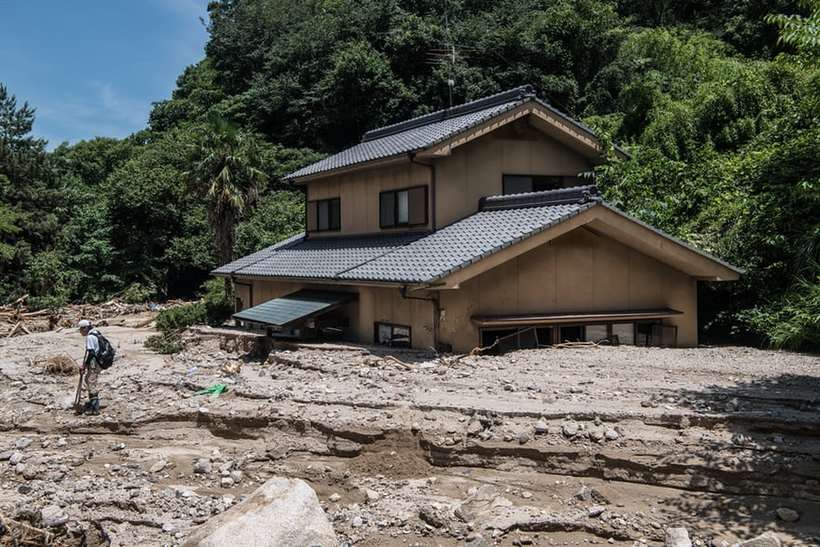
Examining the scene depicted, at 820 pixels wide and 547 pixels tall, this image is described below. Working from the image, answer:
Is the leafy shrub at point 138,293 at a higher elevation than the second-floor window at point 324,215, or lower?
lower

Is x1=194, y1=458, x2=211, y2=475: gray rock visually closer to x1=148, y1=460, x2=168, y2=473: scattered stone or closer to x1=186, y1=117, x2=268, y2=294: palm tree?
x1=148, y1=460, x2=168, y2=473: scattered stone

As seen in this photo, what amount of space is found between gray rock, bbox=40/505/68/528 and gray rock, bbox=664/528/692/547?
25.4 ft

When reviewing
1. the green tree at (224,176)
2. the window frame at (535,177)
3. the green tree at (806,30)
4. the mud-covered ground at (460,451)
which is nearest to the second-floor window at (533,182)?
the window frame at (535,177)

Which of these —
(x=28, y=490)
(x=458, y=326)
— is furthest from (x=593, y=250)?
(x=28, y=490)

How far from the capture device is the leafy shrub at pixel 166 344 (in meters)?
20.3

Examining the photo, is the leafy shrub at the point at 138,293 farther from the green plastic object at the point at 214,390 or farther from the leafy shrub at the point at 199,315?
the green plastic object at the point at 214,390

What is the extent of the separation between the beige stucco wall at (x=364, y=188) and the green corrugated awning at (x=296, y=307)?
110 inches

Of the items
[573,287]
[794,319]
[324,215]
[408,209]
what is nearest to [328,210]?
[324,215]

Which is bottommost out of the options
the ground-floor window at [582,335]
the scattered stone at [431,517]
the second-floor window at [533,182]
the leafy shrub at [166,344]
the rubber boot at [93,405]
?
the scattered stone at [431,517]

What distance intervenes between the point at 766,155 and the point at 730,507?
42.5 ft

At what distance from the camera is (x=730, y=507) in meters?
7.64

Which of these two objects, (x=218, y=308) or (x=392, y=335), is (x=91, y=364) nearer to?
(x=392, y=335)

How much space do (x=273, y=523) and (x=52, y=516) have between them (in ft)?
12.1

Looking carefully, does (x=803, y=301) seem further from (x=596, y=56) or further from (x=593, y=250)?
(x=596, y=56)
